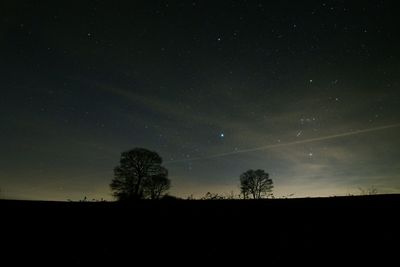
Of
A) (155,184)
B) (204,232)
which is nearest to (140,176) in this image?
(155,184)

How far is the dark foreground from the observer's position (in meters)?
4.22

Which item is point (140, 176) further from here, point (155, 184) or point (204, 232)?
point (204, 232)

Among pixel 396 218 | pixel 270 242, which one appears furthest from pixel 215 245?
pixel 396 218

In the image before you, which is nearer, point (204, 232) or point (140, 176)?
point (204, 232)

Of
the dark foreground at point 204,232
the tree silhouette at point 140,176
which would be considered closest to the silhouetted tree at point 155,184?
the tree silhouette at point 140,176

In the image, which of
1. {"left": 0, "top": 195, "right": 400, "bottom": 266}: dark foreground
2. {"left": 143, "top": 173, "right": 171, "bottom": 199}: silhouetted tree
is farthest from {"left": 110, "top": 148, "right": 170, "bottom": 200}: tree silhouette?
{"left": 0, "top": 195, "right": 400, "bottom": 266}: dark foreground

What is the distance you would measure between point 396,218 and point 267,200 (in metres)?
1.98

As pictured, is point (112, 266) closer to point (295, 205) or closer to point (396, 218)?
point (295, 205)

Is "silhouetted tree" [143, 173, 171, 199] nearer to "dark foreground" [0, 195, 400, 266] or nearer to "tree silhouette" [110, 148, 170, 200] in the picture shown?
"tree silhouette" [110, 148, 170, 200]

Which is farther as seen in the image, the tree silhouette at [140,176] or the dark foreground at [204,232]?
the tree silhouette at [140,176]

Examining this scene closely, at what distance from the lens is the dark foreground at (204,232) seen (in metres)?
4.22

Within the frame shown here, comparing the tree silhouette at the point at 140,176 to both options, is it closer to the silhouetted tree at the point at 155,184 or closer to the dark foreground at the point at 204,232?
the silhouetted tree at the point at 155,184

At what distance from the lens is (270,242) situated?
14.8ft

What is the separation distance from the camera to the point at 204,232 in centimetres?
475
